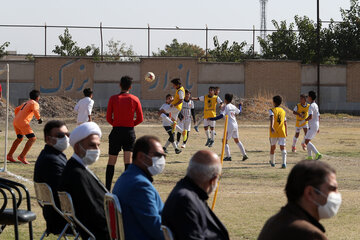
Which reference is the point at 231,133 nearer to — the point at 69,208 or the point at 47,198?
the point at 47,198

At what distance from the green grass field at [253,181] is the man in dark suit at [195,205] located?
420 cm

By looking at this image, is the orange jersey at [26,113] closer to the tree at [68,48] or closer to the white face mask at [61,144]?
the white face mask at [61,144]

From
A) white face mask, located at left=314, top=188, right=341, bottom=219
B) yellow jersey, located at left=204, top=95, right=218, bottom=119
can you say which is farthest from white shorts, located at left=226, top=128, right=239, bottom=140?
white face mask, located at left=314, top=188, right=341, bottom=219

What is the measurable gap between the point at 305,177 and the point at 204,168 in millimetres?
1255

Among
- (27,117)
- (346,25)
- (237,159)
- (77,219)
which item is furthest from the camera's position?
(346,25)

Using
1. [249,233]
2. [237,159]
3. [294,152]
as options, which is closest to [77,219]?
[249,233]

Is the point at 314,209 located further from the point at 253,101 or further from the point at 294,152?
the point at 253,101

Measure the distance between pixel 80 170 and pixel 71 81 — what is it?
149 feet

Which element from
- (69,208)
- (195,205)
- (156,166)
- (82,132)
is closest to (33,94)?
(82,132)

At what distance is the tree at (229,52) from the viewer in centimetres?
5766

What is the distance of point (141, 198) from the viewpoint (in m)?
6.26

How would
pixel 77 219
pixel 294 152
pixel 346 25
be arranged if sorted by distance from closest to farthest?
pixel 77 219 < pixel 294 152 < pixel 346 25

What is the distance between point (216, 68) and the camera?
170 feet

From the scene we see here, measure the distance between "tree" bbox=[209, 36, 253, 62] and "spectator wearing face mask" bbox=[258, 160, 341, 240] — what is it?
52.4 metres
